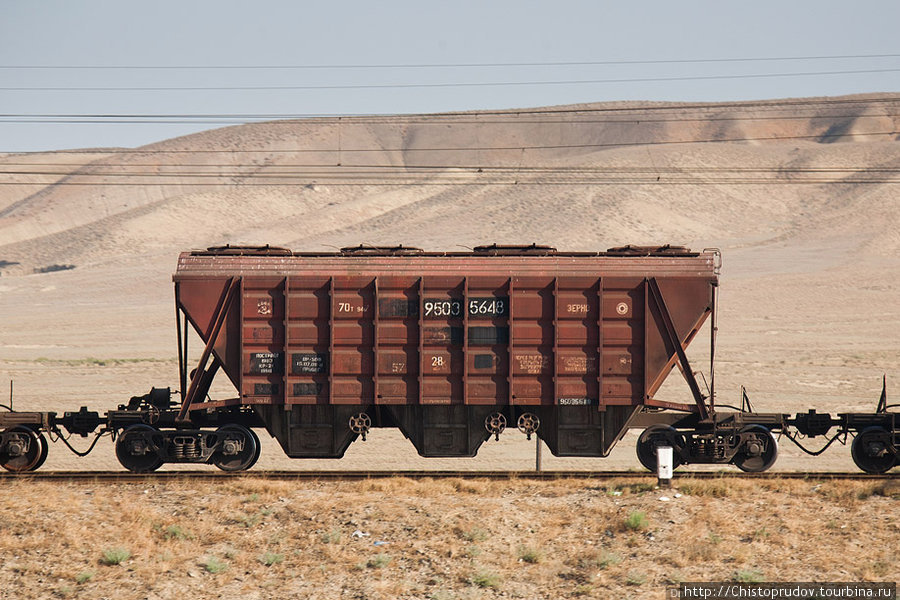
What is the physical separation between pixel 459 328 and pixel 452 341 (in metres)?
0.26

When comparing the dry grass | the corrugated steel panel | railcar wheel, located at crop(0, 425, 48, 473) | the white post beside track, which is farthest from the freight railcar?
railcar wheel, located at crop(0, 425, 48, 473)

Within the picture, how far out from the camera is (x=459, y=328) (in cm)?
1577

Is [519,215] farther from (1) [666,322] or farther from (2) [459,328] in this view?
(2) [459,328]

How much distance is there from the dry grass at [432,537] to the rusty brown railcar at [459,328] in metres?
1.51

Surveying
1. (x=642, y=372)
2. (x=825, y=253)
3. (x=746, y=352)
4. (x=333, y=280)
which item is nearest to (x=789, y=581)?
(x=642, y=372)

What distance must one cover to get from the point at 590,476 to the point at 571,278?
12.0 ft

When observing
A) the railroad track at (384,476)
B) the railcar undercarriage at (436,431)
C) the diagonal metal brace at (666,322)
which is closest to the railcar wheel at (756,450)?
the railcar undercarriage at (436,431)

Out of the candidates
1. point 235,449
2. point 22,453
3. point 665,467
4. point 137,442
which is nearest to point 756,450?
point 665,467

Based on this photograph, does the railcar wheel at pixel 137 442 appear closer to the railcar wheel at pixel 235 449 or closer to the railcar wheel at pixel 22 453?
the railcar wheel at pixel 235 449

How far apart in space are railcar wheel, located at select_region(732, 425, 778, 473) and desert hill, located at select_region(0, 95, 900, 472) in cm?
1209

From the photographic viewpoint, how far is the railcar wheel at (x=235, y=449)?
16.5 m

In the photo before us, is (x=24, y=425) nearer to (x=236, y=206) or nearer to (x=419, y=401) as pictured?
(x=419, y=401)

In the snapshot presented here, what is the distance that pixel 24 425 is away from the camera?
55.6 feet

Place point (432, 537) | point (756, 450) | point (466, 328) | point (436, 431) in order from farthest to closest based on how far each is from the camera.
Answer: point (756, 450) → point (436, 431) → point (466, 328) → point (432, 537)
